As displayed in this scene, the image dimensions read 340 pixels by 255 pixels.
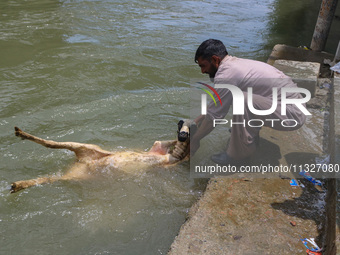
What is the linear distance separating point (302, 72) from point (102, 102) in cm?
355

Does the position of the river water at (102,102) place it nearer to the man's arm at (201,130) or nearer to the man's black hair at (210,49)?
the man's arm at (201,130)

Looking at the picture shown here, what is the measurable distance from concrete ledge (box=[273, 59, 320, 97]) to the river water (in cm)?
180

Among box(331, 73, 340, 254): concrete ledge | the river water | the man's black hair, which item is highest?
the man's black hair

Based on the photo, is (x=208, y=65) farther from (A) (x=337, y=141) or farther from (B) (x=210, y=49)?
(A) (x=337, y=141)

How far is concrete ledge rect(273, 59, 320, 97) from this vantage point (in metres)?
5.70

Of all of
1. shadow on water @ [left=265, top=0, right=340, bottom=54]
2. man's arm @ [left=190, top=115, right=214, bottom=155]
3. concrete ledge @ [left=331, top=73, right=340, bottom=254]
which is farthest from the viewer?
shadow on water @ [left=265, top=0, right=340, bottom=54]

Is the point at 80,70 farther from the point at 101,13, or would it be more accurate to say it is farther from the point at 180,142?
the point at 101,13

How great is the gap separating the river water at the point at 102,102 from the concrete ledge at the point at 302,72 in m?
1.80

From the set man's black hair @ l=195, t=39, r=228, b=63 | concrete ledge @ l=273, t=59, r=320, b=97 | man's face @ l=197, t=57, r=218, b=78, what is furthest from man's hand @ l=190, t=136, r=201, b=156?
concrete ledge @ l=273, t=59, r=320, b=97

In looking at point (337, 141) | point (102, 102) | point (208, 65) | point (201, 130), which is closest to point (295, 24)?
point (102, 102)

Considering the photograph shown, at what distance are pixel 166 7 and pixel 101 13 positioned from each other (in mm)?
2532

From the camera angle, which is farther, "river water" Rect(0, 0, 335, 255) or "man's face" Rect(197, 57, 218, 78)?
"man's face" Rect(197, 57, 218, 78)

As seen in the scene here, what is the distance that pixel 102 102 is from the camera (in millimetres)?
5836

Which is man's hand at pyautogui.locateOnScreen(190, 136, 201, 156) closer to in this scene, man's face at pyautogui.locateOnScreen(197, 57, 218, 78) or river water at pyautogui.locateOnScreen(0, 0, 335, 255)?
river water at pyautogui.locateOnScreen(0, 0, 335, 255)
